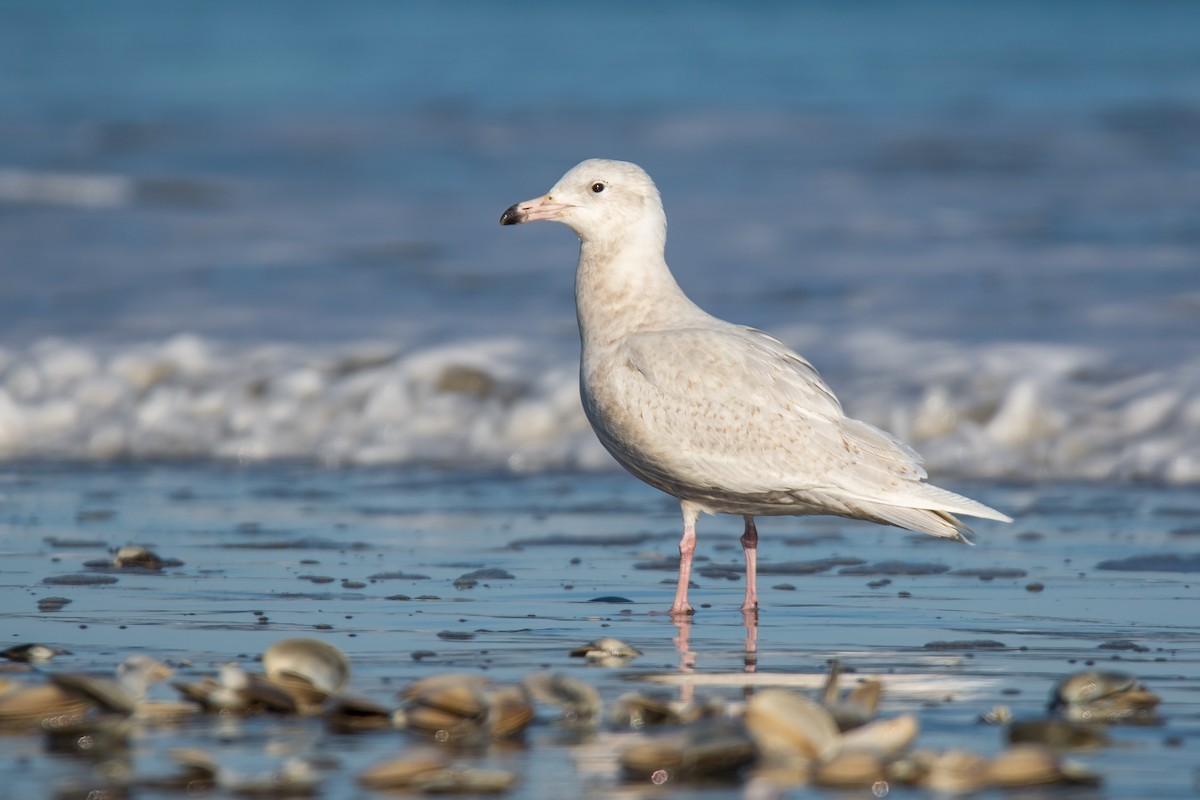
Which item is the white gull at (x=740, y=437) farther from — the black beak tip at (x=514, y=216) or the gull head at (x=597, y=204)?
the black beak tip at (x=514, y=216)

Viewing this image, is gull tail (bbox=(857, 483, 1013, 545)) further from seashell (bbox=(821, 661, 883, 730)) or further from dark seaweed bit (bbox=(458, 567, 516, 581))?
seashell (bbox=(821, 661, 883, 730))

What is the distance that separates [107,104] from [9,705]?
23508mm

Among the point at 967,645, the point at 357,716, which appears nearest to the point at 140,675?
the point at 357,716

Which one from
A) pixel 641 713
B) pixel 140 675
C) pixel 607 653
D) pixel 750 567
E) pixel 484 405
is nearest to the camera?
pixel 641 713

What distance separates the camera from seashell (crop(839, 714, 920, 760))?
12.7 feet

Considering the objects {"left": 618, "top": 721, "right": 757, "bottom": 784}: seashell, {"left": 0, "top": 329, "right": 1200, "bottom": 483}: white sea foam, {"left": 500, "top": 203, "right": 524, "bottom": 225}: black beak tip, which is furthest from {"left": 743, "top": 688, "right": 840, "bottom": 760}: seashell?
{"left": 0, "top": 329, "right": 1200, "bottom": 483}: white sea foam

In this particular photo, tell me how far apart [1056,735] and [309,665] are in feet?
5.99

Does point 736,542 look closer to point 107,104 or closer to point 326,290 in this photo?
point 326,290

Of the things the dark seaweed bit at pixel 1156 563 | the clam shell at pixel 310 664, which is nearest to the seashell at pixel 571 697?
the clam shell at pixel 310 664

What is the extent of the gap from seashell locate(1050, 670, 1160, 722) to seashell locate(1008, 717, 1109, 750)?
0.60 feet

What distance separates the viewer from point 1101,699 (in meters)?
4.34

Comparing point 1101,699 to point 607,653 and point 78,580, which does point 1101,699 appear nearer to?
point 607,653

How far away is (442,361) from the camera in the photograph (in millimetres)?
10805

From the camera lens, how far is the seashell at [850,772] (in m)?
3.75
